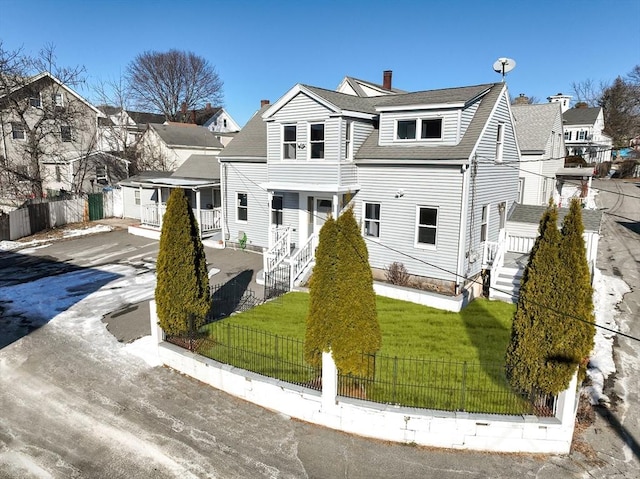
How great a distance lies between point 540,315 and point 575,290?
2.31 feet

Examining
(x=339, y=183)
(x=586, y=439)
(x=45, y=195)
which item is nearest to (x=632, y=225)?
(x=339, y=183)

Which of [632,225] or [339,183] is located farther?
[632,225]

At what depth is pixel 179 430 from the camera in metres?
8.30

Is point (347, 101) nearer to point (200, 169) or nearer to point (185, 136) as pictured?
point (200, 169)

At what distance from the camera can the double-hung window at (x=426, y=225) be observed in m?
15.8

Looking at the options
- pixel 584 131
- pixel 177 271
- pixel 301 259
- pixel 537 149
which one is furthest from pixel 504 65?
pixel 584 131

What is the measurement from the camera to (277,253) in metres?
17.7

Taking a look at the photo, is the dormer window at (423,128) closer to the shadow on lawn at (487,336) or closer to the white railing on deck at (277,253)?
the white railing on deck at (277,253)

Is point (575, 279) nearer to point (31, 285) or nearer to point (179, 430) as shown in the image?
point (179, 430)

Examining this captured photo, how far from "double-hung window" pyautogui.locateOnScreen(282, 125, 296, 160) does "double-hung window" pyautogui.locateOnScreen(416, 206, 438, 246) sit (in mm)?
5745

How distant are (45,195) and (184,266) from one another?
31432mm

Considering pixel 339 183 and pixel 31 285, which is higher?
pixel 339 183

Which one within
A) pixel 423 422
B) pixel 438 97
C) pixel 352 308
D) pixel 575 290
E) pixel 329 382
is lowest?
pixel 423 422

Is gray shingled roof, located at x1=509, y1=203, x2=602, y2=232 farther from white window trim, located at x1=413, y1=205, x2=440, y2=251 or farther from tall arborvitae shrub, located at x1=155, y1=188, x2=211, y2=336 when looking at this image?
tall arborvitae shrub, located at x1=155, y1=188, x2=211, y2=336
